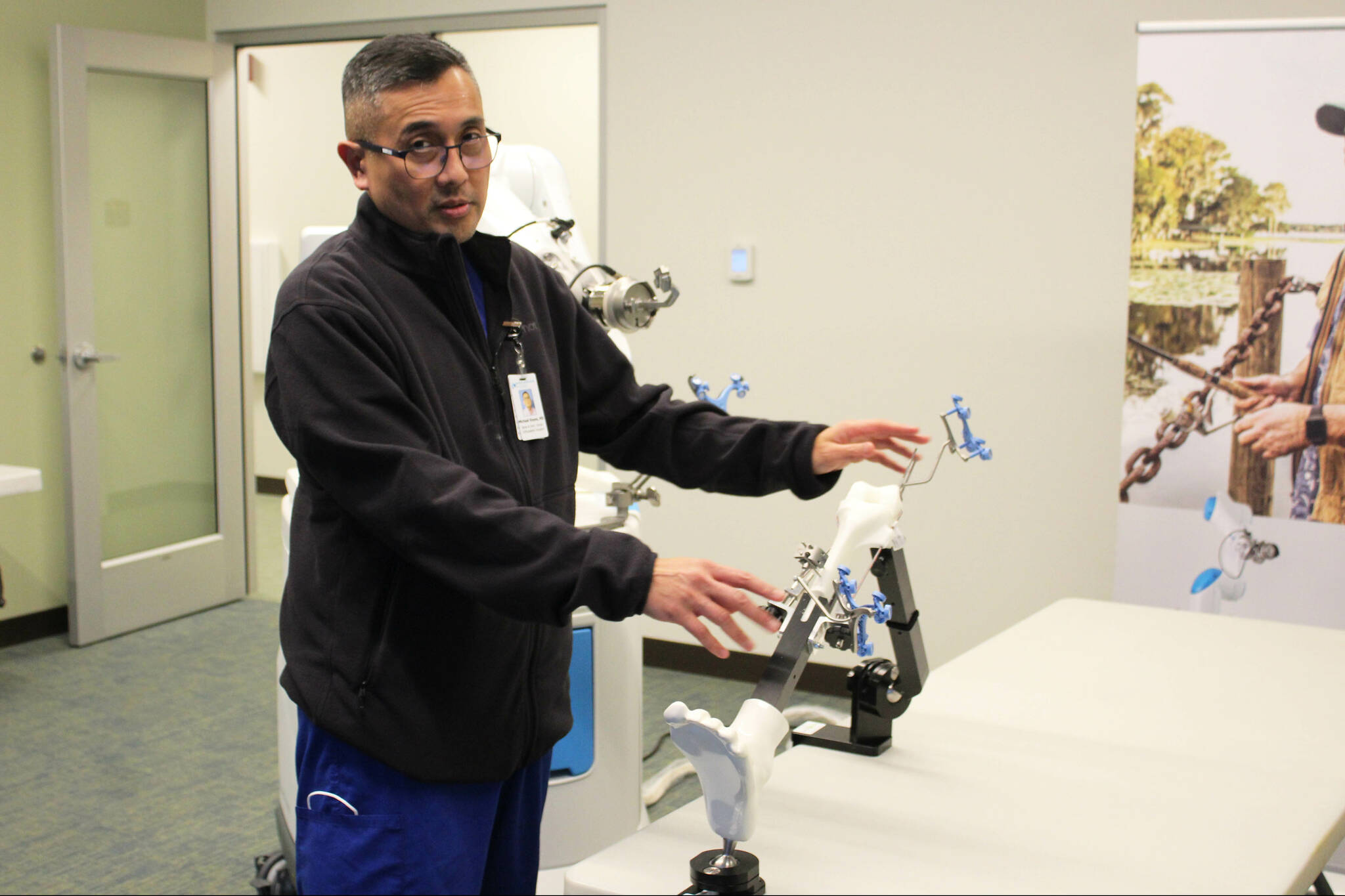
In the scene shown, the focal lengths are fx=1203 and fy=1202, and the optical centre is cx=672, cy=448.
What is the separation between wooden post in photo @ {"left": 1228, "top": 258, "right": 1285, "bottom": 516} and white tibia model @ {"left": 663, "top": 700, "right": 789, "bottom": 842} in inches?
82.4

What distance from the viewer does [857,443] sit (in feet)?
5.05

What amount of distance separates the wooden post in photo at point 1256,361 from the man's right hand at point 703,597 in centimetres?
208

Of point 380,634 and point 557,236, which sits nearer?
point 380,634

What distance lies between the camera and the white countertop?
11.1 feet

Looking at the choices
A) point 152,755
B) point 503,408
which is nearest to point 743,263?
point 152,755

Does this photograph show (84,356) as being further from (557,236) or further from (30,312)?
(557,236)

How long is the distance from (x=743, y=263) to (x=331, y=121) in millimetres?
3700

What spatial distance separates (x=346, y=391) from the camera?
1274mm

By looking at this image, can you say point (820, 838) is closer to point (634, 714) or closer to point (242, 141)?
point (634, 714)

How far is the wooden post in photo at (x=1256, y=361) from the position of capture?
2762 mm

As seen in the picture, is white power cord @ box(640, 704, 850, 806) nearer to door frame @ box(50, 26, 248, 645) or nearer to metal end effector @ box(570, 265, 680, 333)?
metal end effector @ box(570, 265, 680, 333)

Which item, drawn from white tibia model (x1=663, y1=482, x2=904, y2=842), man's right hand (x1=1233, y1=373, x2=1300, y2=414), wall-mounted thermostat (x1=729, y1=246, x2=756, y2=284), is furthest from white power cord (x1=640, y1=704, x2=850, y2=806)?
white tibia model (x1=663, y1=482, x2=904, y2=842)

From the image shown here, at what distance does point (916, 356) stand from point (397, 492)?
8.49 ft

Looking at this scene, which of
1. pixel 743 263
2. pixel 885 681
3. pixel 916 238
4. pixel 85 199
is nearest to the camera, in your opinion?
pixel 885 681
